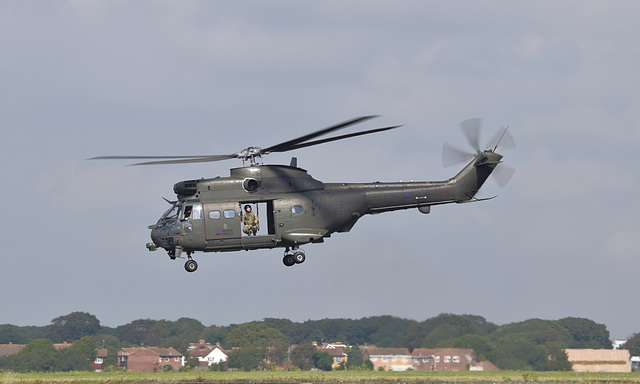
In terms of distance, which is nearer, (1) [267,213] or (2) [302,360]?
(1) [267,213]

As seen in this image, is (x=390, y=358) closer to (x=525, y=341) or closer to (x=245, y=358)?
(x=525, y=341)

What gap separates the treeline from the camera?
143ft

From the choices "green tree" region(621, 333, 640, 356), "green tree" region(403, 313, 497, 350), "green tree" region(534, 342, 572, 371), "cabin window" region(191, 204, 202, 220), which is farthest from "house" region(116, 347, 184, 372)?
"green tree" region(621, 333, 640, 356)

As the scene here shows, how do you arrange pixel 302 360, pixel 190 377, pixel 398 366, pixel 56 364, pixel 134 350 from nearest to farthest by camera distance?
1. pixel 190 377
2. pixel 398 366
3. pixel 302 360
4. pixel 56 364
5. pixel 134 350

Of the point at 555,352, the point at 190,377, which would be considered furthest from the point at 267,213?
the point at 555,352

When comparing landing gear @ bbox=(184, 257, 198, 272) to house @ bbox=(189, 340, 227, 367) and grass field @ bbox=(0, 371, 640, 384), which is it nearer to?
grass field @ bbox=(0, 371, 640, 384)

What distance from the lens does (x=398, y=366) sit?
4434 cm

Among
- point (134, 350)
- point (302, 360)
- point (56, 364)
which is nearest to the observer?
point (302, 360)

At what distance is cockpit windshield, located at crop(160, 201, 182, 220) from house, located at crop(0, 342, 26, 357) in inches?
761

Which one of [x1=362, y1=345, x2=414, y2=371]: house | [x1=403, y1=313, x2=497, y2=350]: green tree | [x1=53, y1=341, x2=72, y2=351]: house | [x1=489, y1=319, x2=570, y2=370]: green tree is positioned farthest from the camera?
[x1=53, y1=341, x2=72, y2=351]: house

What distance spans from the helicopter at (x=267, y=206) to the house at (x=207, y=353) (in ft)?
35.3

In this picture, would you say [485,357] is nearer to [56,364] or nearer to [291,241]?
[291,241]

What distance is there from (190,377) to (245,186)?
8.74m

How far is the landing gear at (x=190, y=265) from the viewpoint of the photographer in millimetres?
42578
